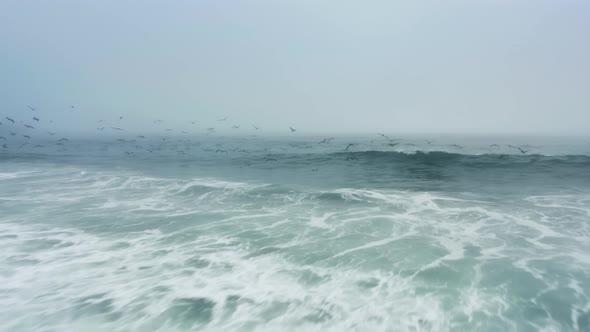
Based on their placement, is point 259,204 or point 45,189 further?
point 45,189

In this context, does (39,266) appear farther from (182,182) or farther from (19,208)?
(182,182)

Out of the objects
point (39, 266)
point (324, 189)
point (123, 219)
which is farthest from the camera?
point (324, 189)

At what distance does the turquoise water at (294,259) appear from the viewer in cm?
764

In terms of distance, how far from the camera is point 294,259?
430 inches

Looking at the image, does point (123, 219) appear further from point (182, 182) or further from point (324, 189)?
point (324, 189)

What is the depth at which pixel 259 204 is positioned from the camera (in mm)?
18938

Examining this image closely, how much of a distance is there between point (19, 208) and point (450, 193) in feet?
90.9

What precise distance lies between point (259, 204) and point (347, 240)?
7656 mm

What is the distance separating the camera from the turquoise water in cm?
764

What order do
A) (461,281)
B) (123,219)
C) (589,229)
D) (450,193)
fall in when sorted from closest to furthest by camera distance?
(461,281), (589,229), (123,219), (450,193)

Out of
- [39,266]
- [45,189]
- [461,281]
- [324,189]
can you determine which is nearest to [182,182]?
[45,189]

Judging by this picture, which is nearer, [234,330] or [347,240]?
[234,330]

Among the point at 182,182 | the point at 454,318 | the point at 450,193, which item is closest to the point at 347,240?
the point at 454,318

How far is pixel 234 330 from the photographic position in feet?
23.7
